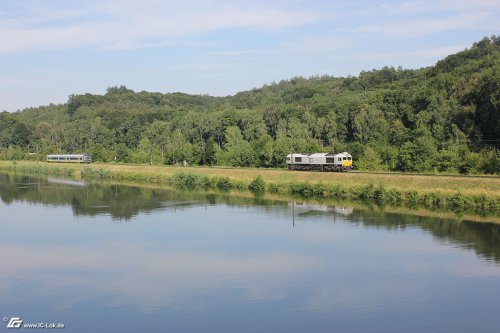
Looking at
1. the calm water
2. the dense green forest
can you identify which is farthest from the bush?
the calm water

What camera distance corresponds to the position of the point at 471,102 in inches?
2849

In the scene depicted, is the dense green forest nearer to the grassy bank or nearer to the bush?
the grassy bank

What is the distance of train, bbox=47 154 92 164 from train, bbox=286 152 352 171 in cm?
5320

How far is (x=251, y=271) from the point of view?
30016mm

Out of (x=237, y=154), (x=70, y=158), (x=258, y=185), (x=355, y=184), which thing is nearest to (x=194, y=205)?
(x=258, y=185)

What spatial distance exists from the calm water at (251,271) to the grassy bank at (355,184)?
6.00 m

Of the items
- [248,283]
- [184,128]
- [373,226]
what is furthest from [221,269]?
[184,128]

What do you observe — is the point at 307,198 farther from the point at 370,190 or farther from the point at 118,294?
the point at 118,294

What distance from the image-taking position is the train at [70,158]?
113 m

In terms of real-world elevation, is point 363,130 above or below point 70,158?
above

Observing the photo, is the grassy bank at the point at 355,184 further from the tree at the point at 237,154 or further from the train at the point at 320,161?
the tree at the point at 237,154

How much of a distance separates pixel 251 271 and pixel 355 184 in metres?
30.5

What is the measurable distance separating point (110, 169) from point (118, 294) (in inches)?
2888

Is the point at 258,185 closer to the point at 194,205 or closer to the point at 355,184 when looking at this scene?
the point at 355,184
